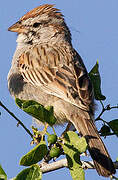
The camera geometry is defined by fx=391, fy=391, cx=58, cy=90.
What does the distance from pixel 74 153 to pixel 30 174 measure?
0.54 m

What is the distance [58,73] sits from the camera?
5086 mm

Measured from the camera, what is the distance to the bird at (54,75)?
4406mm

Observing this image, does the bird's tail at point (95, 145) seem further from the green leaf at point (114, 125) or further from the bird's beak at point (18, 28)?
the bird's beak at point (18, 28)

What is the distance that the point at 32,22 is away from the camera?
21.2ft

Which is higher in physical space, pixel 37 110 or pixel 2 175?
pixel 37 110

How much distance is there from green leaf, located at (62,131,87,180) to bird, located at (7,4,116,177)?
23.1 inches

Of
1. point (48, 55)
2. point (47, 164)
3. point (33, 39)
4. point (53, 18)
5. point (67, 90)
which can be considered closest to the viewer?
point (47, 164)

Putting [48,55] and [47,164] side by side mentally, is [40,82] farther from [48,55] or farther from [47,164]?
[47,164]

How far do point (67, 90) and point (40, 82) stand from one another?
1.88 ft

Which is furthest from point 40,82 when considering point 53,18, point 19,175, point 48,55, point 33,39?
point 19,175

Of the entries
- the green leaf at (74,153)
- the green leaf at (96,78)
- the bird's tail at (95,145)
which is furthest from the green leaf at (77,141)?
the green leaf at (96,78)

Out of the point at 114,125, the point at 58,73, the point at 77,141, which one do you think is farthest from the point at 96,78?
the point at 77,141

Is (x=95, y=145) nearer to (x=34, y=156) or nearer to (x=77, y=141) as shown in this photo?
(x=77, y=141)

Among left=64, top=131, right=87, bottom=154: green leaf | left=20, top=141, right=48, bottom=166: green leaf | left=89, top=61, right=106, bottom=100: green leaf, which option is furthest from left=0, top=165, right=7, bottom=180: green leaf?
left=89, top=61, right=106, bottom=100: green leaf
